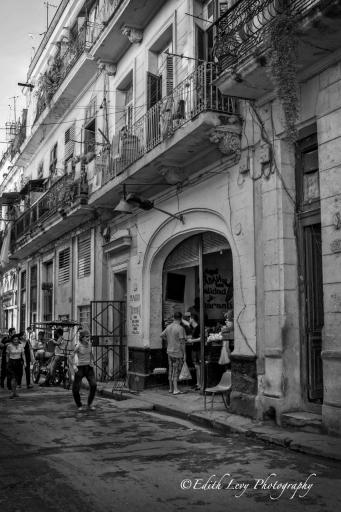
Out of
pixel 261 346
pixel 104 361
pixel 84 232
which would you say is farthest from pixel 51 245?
pixel 261 346

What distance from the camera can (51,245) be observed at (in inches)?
882

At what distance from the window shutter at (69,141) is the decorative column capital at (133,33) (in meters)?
6.22

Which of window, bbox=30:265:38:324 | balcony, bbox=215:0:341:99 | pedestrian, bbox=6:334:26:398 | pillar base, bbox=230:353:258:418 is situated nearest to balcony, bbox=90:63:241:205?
balcony, bbox=215:0:341:99

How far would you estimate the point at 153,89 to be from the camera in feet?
45.2

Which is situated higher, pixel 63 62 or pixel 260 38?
pixel 63 62

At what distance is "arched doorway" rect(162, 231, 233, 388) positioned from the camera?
11844 mm

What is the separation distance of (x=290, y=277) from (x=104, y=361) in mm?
8836

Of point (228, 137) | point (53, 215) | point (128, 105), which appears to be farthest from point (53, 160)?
point (228, 137)

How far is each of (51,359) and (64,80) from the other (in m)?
9.19

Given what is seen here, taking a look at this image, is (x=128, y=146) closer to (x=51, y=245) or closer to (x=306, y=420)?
(x=306, y=420)

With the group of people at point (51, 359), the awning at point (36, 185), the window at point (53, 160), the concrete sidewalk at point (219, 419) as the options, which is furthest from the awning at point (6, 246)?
the concrete sidewalk at point (219, 419)

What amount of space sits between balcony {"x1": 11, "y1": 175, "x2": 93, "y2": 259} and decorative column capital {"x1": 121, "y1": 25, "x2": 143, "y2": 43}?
183 inches

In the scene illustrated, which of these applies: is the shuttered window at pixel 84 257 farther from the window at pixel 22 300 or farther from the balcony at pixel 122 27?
the window at pixel 22 300

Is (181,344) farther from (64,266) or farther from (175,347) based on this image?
(64,266)
